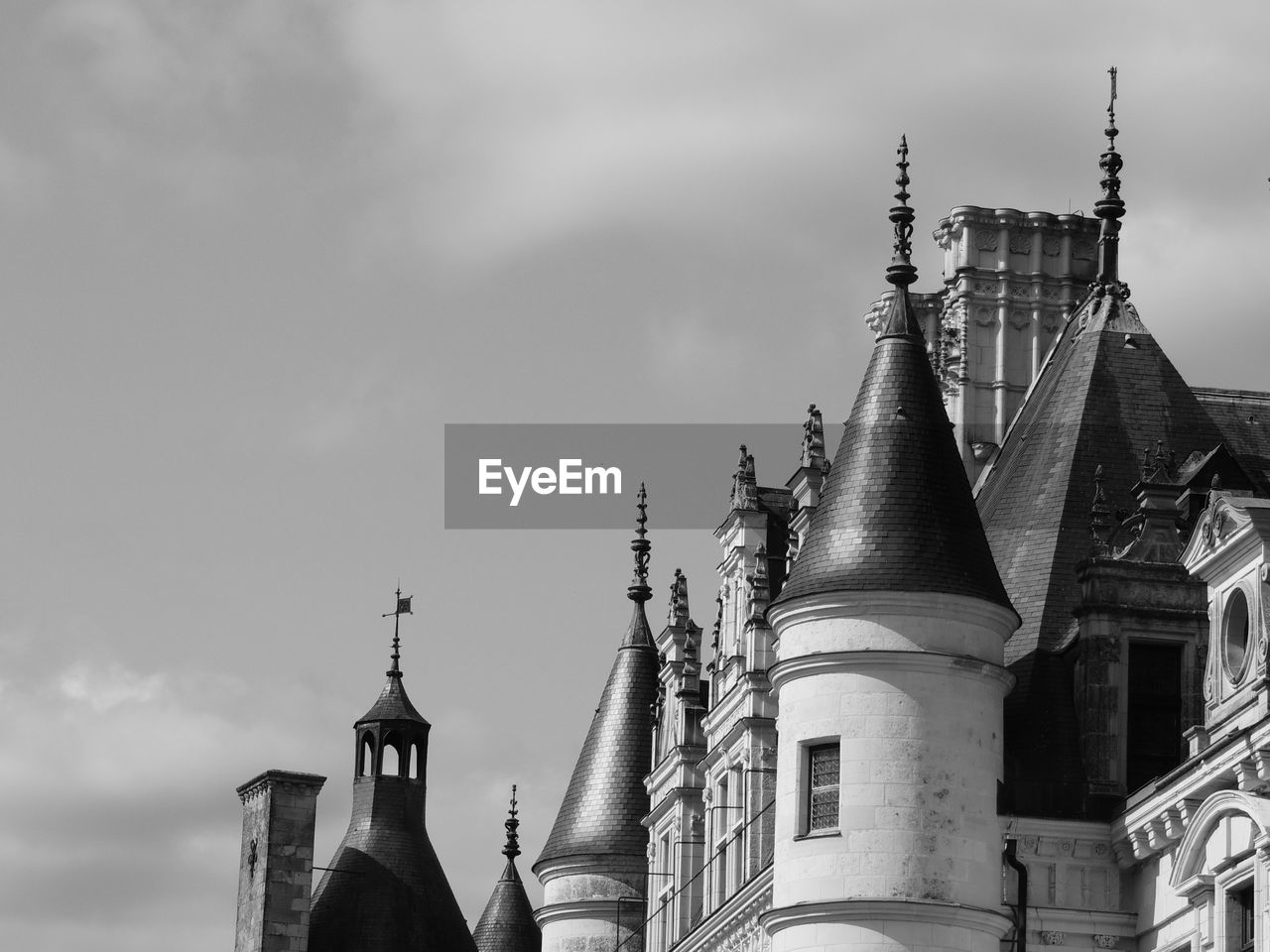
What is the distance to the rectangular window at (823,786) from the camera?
114 feet

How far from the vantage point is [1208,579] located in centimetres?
3344

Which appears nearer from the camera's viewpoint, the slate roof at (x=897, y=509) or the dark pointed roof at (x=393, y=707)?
the slate roof at (x=897, y=509)

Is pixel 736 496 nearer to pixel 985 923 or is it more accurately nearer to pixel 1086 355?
pixel 1086 355

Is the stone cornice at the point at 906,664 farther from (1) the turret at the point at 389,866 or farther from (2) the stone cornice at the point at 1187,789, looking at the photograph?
(1) the turret at the point at 389,866

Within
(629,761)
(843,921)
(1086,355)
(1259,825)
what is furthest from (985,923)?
(629,761)

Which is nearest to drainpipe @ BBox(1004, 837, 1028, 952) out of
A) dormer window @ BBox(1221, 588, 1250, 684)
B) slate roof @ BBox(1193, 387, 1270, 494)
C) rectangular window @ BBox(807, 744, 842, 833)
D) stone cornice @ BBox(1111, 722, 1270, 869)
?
stone cornice @ BBox(1111, 722, 1270, 869)

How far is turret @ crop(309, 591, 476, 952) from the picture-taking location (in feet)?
223

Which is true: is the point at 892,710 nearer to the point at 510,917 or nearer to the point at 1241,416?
the point at 1241,416

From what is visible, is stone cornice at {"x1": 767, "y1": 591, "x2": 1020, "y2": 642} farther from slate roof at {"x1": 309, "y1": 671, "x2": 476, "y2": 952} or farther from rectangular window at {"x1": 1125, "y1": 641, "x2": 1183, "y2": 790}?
slate roof at {"x1": 309, "y1": 671, "x2": 476, "y2": 952}

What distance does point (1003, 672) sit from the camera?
115ft

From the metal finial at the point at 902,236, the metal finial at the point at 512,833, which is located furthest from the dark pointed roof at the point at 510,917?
the metal finial at the point at 902,236

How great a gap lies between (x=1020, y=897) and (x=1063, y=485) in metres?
5.73

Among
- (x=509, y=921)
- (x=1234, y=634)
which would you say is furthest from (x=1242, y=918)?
(x=509, y=921)

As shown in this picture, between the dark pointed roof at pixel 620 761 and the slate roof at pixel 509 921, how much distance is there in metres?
11.7
